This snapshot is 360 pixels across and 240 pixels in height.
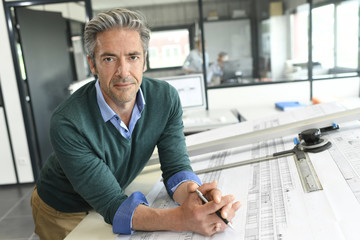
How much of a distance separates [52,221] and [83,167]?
50 cm

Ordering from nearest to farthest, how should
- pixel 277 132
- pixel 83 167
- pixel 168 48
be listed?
pixel 83 167, pixel 277 132, pixel 168 48

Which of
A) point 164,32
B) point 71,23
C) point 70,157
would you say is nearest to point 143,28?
point 70,157

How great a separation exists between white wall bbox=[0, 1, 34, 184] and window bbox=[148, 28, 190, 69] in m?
2.03

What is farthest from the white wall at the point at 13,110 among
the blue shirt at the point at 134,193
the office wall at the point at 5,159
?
the blue shirt at the point at 134,193

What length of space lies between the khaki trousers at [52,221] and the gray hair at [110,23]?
2.02 feet

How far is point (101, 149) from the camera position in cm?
97

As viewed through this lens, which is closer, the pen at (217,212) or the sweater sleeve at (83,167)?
the pen at (217,212)

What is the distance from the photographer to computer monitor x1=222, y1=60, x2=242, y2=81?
14.1 ft

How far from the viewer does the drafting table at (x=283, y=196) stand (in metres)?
0.67

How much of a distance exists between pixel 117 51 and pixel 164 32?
14.7ft

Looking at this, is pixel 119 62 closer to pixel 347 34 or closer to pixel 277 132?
pixel 277 132

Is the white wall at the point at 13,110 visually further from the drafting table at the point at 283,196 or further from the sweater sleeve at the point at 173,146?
the sweater sleeve at the point at 173,146

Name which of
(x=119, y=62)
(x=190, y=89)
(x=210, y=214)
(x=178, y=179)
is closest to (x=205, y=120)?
(x=190, y=89)

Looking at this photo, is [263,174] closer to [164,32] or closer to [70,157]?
[70,157]
